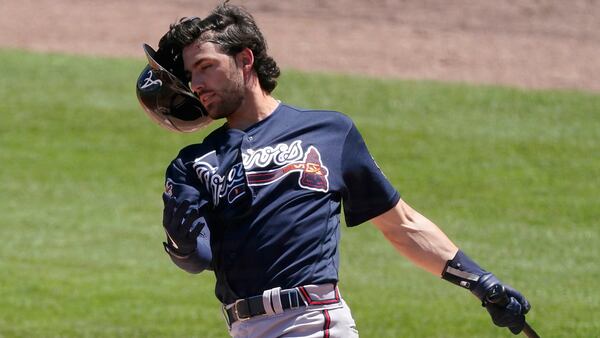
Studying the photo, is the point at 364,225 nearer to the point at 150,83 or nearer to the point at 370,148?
the point at 370,148

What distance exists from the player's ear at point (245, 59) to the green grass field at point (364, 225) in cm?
354

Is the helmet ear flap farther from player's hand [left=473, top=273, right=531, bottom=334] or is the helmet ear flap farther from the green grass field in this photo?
the green grass field

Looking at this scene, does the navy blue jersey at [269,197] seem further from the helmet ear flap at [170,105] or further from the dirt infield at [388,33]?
the dirt infield at [388,33]

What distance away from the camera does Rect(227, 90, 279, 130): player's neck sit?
4.08 meters

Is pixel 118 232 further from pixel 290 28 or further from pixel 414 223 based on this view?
pixel 290 28

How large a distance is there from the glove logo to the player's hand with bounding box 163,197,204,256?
33.0 inches

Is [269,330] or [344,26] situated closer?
[269,330]

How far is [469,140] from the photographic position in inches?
455

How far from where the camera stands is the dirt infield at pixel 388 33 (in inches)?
554

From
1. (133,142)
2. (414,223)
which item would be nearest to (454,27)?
(133,142)

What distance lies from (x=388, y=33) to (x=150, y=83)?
448 inches

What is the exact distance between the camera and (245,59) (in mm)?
4125

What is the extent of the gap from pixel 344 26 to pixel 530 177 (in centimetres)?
585

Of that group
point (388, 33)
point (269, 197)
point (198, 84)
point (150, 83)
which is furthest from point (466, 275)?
point (388, 33)
